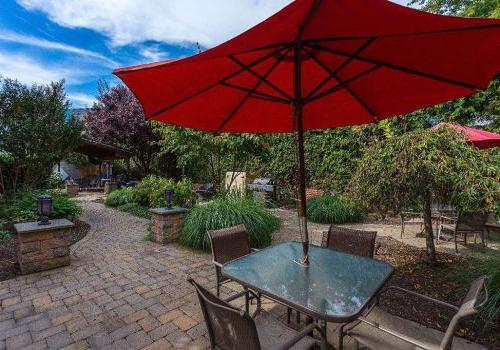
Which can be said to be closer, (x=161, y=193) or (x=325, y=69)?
(x=325, y=69)

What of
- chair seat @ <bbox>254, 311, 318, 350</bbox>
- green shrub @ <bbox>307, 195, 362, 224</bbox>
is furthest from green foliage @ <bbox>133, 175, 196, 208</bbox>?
chair seat @ <bbox>254, 311, 318, 350</bbox>

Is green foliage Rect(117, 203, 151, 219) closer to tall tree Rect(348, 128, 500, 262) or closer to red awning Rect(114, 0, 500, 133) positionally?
red awning Rect(114, 0, 500, 133)

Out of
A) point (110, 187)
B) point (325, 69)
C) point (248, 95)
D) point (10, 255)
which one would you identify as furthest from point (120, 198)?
point (325, 69)

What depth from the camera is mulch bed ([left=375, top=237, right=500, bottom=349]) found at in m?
2.51

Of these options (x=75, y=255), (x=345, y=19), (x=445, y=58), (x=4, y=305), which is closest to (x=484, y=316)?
(x=445, y=58)

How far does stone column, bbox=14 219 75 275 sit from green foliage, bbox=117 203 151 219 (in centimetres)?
394

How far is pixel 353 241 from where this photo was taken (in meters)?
2.95

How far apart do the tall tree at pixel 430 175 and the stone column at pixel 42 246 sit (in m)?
4.35

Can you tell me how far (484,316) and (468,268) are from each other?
141cm

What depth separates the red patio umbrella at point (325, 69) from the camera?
1.42 m

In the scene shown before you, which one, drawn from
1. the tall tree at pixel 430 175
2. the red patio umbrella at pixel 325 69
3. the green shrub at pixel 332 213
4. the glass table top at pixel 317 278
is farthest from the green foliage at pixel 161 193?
Result: the glass table top at pixel 317 278

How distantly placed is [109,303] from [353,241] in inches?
106

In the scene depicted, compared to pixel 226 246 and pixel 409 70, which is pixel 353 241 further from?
pixel 409 70

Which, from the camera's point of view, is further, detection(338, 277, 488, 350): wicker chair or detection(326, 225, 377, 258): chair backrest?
detection(326, 225, 377, 258): chair backrest
